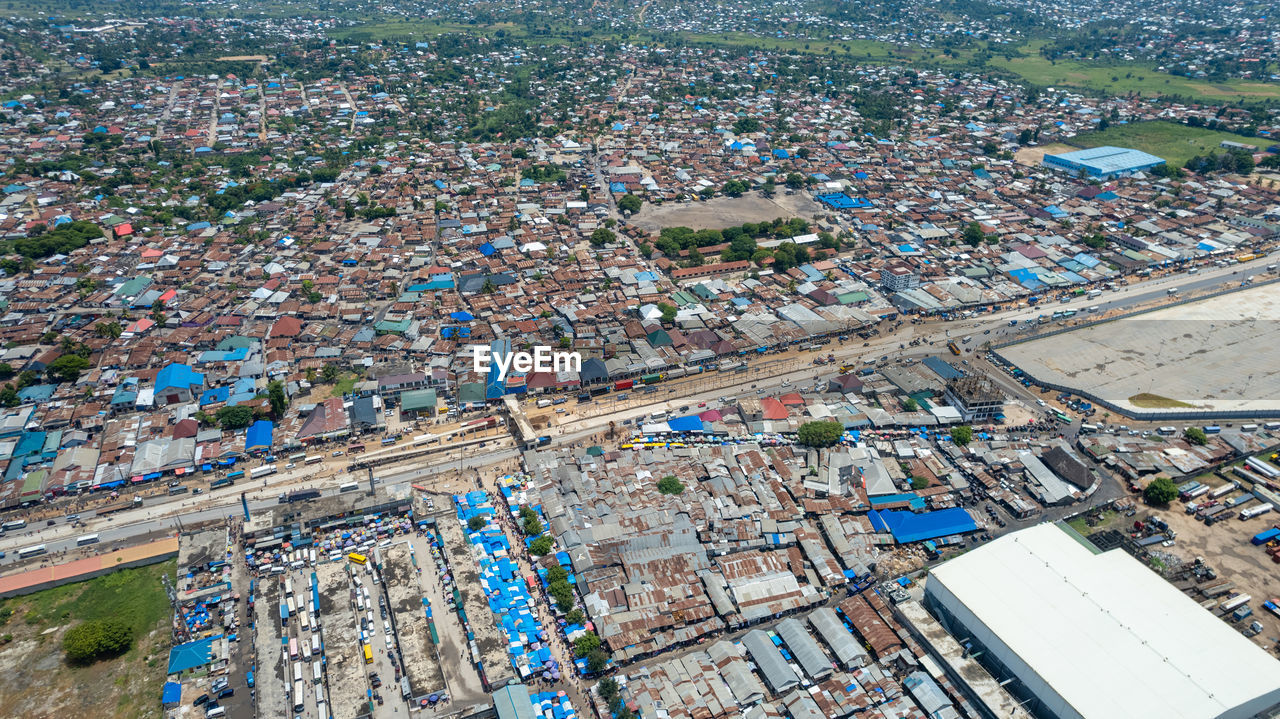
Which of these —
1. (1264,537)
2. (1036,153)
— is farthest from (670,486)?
(1036,153)

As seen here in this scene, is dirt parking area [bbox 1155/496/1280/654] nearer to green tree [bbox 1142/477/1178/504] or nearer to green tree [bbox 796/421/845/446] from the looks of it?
green tree [bbox 1142/477/1178/504]

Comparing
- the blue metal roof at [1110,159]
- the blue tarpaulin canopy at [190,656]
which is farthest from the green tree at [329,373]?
the blue metal roof at [1110,159]

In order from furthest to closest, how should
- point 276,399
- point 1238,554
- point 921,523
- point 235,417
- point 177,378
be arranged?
point 177,378, point 276,399, point 235,417, point 921,523, point 1238,554

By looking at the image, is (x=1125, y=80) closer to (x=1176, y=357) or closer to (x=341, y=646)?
(x=1176, y=357)

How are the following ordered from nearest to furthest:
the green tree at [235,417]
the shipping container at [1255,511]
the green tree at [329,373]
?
the shipping container at [1255,511]
the green tree at [235,417]
the green tree at [329,373]

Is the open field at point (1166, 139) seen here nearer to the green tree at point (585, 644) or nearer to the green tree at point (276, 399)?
the green tree at point (585, 644)

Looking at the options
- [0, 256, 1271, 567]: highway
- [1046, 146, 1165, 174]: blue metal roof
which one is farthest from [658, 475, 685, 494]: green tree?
[1046, 146, 1165, 174]: blue metal roof
